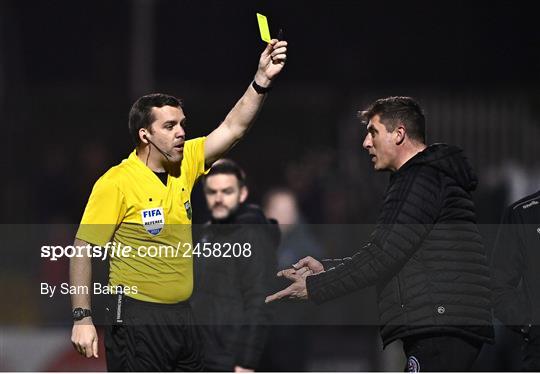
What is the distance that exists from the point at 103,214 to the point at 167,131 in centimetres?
54

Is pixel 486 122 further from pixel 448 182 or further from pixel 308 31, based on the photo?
pixel 448 182

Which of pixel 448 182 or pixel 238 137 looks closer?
pixel 448 182

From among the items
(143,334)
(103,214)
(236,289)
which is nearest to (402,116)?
(103,214)

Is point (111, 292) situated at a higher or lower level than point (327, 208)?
lower


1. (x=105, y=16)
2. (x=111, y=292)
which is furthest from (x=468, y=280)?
(x=105, y=16)

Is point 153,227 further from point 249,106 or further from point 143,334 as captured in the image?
point 249,106

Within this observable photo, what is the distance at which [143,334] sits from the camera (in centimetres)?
622

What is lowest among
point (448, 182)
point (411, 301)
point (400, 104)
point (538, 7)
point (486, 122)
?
point (411, 301)

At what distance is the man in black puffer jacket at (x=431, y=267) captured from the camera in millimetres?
5855

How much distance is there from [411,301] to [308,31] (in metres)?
11.3

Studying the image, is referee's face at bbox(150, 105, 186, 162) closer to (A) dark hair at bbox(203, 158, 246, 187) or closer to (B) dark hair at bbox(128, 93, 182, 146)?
(B) dark hair at bbox(128, 93, 182, 146)

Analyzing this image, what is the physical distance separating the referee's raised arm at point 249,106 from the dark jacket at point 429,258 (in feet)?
2.69

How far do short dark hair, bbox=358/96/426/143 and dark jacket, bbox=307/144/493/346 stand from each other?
19cm

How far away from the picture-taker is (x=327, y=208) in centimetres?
1209
